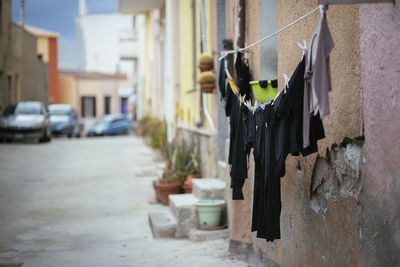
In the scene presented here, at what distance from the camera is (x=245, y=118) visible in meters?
5.32

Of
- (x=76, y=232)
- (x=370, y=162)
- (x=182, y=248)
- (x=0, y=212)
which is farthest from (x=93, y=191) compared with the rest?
(x=370, y=162)

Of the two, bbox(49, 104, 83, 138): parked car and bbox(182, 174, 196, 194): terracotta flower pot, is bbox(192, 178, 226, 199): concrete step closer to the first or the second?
bbox(182, 174, 196, 194): terracotta flower pot

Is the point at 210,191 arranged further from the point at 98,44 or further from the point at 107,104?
the point at 98,44

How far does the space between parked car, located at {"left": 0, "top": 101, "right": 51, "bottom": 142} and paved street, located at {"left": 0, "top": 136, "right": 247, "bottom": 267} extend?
7009mm

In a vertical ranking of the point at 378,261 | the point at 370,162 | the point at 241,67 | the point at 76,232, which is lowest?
the point at 76,232

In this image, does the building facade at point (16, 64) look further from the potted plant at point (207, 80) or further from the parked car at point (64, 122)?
the potted plant at point (207, 80)

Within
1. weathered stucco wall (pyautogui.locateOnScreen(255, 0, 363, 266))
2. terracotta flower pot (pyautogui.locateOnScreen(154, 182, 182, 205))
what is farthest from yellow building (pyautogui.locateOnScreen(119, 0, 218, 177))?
weathered stucco wall (pyautogui.locateOnScreen(255, 0, 363, 266))

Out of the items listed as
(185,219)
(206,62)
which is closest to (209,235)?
(185,219)

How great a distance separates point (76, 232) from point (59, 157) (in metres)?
10.9

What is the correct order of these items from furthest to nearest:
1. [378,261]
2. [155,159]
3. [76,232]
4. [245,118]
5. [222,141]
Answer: [155,159], [222,141], [76,232], [245,118], [378,261]

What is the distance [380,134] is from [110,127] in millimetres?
33451

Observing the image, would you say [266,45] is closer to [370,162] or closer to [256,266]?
[256,266]

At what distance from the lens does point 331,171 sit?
4.25 metres

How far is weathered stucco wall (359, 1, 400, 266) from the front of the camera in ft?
10.8
